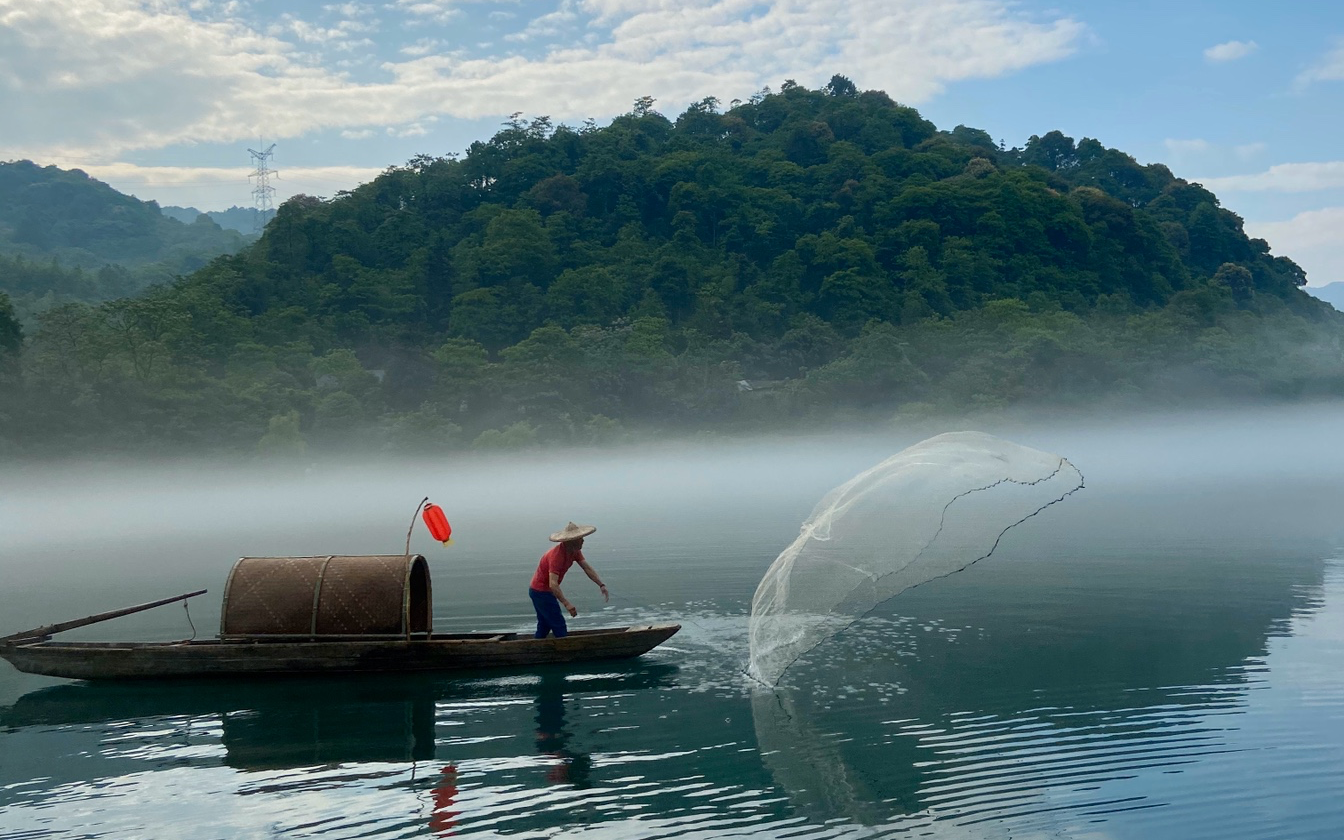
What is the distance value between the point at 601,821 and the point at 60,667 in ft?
30.6

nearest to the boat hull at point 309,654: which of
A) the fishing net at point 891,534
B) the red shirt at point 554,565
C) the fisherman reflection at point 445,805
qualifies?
the red shirt at point 554,565

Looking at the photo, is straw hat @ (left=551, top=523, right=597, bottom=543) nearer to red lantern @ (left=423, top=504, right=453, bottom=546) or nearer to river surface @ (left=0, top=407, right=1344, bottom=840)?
red lantern @ (left=423, top=504, right=453, bottom=546)

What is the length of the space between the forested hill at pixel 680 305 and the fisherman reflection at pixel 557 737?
50.4 meters

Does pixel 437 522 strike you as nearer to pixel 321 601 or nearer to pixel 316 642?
pixel 321 601

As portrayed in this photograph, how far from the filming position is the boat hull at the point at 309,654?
1514 cm

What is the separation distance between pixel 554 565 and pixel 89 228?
484 feet

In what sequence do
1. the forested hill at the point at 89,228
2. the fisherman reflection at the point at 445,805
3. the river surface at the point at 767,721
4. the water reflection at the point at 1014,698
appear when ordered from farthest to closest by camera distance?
the forested hill at the point at 89,228 → the water reflection at the point at 1014,698 → the river surface at the point at 767,721 → the fisherman reflection at the point at 445,805

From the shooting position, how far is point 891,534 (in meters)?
12.7

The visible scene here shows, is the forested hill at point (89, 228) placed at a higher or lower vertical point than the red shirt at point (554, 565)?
higher

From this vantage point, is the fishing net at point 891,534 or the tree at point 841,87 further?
Answer: the tree at point 841,87

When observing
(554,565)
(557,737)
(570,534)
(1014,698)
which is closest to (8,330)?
(554,565)

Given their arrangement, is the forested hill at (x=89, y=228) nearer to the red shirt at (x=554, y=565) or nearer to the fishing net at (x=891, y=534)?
the red shirt at (x=554, y=565)

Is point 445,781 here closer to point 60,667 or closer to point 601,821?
point 601,821

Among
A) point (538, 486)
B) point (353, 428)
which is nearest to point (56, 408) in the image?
point (353, 428)
